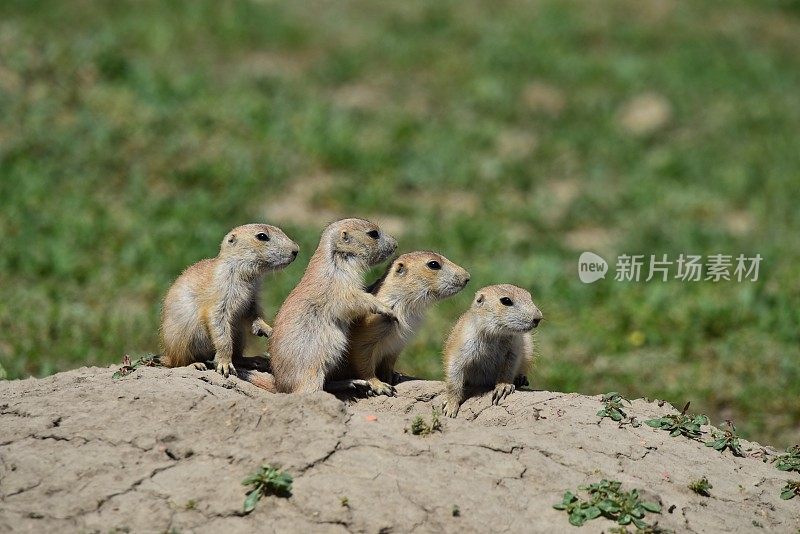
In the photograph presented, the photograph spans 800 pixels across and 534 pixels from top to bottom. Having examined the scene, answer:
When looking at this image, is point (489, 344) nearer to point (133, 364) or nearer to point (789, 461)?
point (789, 461)

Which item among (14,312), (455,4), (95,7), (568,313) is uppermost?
(455,4)

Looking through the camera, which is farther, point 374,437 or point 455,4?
point 455,4

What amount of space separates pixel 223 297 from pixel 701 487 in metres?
3.00

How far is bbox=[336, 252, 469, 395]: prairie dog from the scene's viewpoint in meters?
6.52

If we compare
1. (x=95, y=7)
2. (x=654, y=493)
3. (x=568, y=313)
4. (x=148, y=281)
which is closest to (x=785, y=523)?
(x=654, y=493)

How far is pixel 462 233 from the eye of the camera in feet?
39.8

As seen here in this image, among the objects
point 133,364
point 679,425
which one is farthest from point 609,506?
point 133,364

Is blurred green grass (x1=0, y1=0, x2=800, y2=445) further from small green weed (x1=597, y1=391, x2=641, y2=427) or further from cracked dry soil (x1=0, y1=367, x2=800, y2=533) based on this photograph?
small green weed (x1=597, y1=391, x2=641, y2=427)

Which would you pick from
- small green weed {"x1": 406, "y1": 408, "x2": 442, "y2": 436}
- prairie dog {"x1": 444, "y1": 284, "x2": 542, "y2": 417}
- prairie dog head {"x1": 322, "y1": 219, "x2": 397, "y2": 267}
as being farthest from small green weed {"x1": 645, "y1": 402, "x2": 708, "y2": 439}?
prairie dog head {"x1": 322, "y1": 219, "x2": 397, "y2": 267}

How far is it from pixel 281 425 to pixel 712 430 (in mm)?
2665

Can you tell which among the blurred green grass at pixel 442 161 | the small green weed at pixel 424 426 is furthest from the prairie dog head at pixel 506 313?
the blurred green grass at pixel 442 161

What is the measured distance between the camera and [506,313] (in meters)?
6.48

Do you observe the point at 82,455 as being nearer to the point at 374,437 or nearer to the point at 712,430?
the point at 374,437

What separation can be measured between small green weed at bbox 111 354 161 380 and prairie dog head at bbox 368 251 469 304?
150cm
